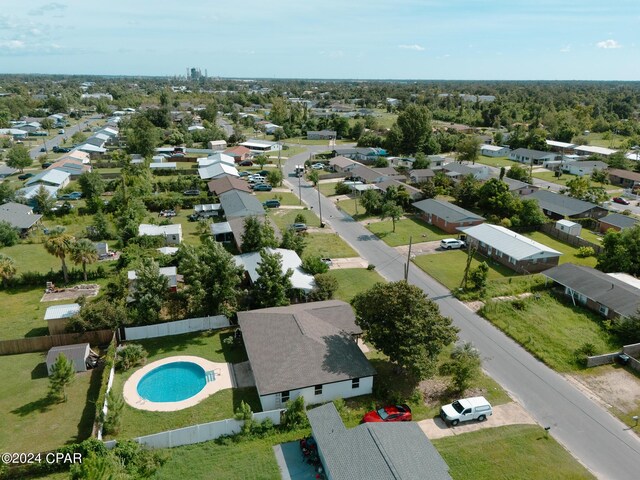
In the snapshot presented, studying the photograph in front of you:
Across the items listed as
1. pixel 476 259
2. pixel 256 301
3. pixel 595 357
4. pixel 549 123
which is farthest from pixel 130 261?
pixel 549 123

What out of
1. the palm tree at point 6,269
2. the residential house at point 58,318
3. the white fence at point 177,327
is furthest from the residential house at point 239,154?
the residential house at point 58,318

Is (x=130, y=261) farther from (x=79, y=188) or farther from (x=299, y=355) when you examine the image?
(x=79, y=188)

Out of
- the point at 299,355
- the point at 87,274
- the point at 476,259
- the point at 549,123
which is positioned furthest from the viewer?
the point at 549,123

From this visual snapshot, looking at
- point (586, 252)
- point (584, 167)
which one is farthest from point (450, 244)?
point (584, 167)

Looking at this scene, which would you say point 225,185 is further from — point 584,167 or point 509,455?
point 584,167

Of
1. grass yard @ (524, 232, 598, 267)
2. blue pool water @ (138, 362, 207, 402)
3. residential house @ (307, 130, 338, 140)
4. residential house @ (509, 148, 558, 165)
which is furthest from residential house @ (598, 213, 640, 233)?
residential house @ (307, 130, 338, 140)

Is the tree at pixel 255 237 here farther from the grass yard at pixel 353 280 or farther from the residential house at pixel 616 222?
the residential house at pixel 616 222
